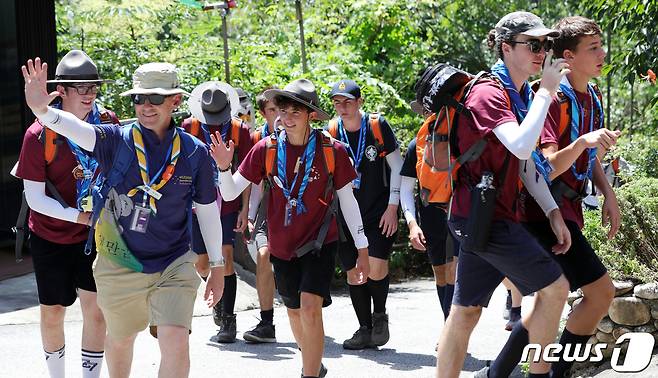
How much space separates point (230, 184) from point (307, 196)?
495 millimetres

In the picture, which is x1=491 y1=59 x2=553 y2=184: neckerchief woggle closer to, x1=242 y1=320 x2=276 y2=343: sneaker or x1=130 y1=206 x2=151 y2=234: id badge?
x1=130 y1=206 x2=151 y2=234: id badge

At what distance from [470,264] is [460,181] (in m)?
0.43

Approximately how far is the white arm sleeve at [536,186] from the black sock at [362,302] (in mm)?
3135

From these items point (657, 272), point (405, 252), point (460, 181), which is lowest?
point (405, 252)

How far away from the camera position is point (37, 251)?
6742 millimetres

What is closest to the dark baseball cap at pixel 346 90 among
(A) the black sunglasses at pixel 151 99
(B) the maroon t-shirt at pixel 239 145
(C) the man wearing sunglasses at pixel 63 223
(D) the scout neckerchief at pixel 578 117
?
(B) the maroon t-shirt at pixel 239 145

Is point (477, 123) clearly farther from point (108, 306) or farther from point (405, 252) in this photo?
point (405, 252)

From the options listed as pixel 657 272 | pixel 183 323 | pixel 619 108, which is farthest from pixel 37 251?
pixel 619 108

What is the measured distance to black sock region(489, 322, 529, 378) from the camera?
623 cm

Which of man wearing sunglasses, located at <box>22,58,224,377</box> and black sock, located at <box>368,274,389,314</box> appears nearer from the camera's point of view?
man wearing sunglasses, located at <box>22,58,224,377</box>

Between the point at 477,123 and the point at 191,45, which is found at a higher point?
the point at 477,123

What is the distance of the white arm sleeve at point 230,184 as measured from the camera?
6719 mm

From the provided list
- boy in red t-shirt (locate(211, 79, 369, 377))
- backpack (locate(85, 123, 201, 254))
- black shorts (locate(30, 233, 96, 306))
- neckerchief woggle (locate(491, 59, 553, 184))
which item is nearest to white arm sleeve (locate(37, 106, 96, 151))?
backpack (locate(85, 123, 201, 254))

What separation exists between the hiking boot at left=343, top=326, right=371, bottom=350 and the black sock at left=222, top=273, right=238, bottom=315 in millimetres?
1027
